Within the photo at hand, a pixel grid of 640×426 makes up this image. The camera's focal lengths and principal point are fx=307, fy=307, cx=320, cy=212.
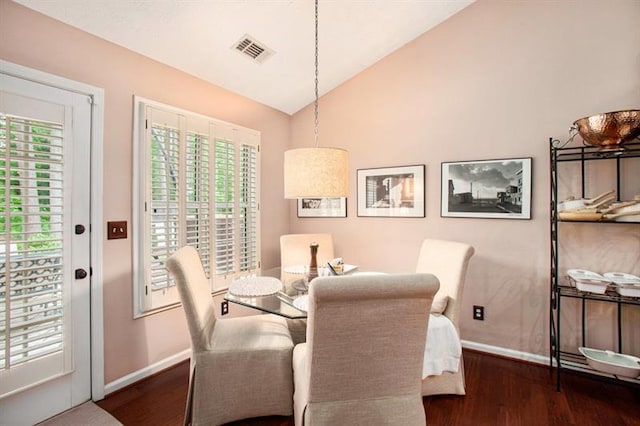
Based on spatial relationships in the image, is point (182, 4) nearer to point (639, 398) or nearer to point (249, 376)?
point (249, 376)

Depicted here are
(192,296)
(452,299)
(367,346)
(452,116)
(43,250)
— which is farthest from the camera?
(452,116)

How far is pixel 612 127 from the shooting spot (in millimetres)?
1958

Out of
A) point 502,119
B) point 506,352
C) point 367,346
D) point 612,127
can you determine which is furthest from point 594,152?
point 367,346

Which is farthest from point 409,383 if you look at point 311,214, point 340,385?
point 311,214

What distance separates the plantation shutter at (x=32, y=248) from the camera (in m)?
1.68

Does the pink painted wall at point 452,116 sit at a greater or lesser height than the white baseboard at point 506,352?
greater

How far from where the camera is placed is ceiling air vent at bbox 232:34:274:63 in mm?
2459

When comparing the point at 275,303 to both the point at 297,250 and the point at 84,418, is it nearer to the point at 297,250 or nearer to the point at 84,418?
the point at 297,250

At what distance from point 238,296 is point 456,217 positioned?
6.71ft

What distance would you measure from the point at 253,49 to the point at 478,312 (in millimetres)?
3009

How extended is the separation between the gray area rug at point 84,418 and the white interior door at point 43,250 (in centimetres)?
5

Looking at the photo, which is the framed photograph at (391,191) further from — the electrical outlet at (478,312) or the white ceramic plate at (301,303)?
the white ceramic plate at (301,303)

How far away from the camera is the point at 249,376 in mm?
1781

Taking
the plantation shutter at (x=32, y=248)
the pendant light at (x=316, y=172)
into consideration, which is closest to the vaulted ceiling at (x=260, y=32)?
the plantation shutter at (x=32, y=248)
